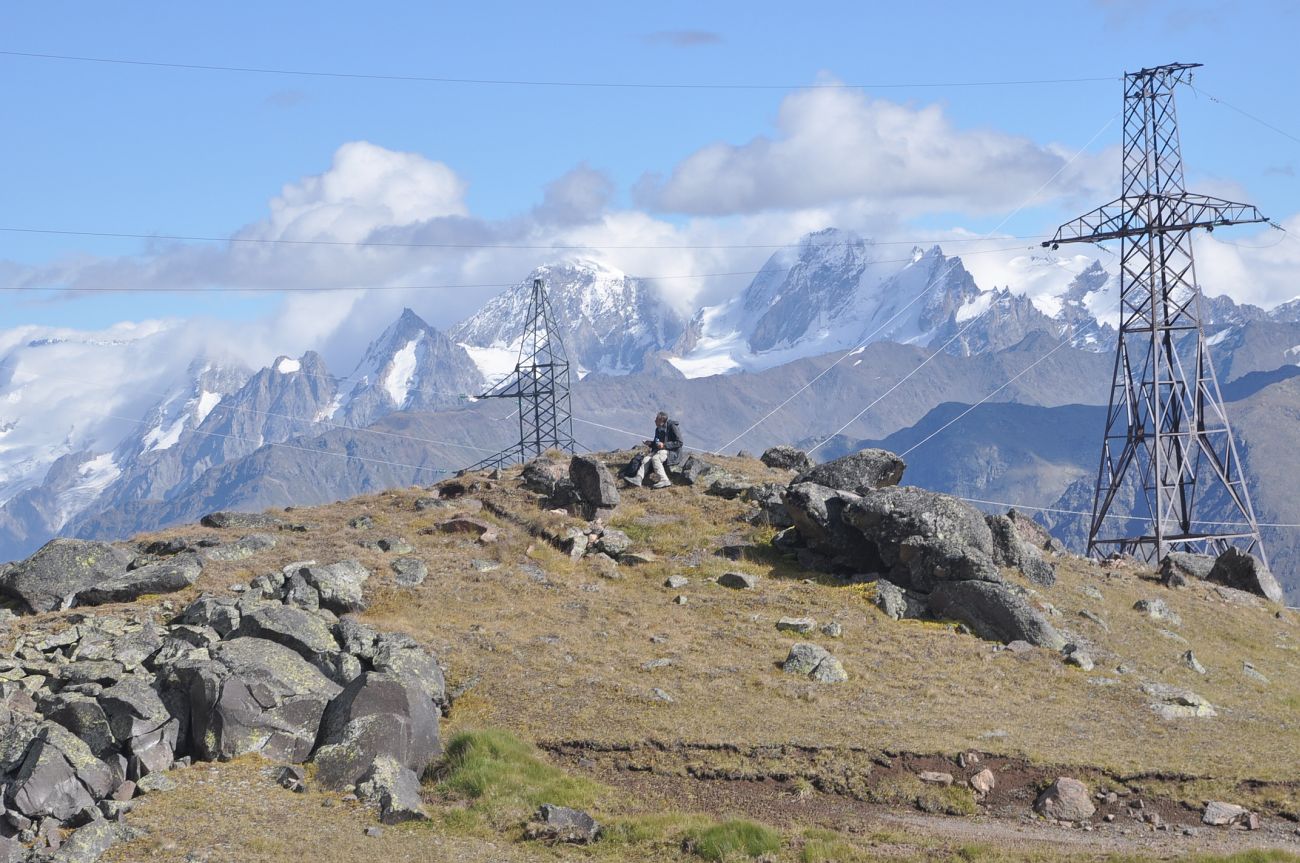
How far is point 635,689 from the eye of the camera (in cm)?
3005

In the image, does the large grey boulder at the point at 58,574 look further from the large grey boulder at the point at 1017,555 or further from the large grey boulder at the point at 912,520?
the large grey boulder at the point at 1017,555

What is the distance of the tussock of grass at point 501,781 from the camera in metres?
23.6

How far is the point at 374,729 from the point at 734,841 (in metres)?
7.51

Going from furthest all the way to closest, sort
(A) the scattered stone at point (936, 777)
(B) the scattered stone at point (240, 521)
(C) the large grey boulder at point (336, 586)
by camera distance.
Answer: (B) the scattered stone at point (240, 521), (C) the large grey boulder at point (336, 586), (A) the scattered stone at point (936, 777)

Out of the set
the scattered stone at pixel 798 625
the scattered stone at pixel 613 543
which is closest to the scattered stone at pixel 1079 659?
the scattered stone at pixel 798 625

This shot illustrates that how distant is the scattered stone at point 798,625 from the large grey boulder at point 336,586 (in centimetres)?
1071

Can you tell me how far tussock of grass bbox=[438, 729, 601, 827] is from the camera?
23.6 m

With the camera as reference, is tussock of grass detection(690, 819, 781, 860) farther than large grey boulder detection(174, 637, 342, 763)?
No

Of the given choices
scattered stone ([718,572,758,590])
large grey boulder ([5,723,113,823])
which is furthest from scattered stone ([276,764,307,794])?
scattered stone ([718,572,758,590])

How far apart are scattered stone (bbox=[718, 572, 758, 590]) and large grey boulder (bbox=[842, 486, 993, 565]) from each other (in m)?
3.69

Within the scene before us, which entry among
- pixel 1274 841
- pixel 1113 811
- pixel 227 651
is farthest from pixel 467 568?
pixel 1274 841

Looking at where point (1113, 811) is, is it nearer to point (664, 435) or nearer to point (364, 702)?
point (364, 702)

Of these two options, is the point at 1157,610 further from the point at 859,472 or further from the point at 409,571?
the point at 409,571

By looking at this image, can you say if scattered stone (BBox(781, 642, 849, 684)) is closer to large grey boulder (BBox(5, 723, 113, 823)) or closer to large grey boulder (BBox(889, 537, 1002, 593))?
large grey boulder (BBox(889, 537, 1002, 593))
